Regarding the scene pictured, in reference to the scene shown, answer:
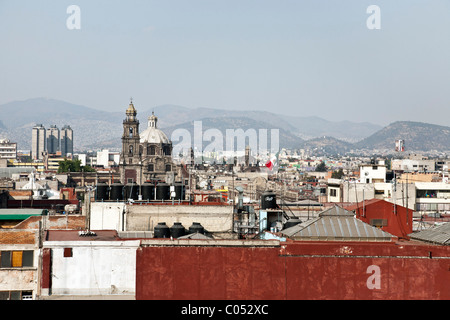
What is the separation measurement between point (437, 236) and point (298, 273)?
170 inches

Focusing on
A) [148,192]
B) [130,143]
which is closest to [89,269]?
[148,192]

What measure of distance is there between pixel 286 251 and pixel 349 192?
31.4m

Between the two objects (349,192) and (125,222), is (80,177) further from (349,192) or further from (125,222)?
(125,222)

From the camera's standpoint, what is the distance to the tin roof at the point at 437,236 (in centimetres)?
2144

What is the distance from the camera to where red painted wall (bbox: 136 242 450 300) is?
2034 centimetres

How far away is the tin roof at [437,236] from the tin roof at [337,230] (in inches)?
44.2

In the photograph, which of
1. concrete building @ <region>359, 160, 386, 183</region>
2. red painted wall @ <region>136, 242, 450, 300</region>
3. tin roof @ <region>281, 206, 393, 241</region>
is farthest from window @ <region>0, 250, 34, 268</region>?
concrete building @ <region>359, 160, 386, 183</region>

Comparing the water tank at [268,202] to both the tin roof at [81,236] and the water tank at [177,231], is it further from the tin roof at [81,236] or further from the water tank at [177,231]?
the tin roof at [81,236]

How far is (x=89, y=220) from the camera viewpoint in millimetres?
28250

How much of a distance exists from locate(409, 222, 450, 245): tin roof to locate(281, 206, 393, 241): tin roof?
1.12m

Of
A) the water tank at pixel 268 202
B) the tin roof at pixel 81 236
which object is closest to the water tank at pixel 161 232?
the tin roof at pixel 81 236

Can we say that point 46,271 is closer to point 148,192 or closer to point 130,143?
point 148,192
